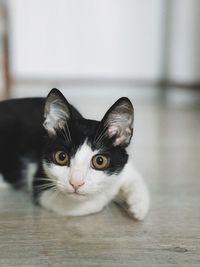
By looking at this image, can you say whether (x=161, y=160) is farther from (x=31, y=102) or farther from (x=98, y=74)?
(x=98, y=74)

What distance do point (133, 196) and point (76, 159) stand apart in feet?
0.83

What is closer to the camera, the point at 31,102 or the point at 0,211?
the point at 0,211

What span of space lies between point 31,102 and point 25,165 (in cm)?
21

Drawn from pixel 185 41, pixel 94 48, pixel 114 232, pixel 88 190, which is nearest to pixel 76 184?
pixel 88 190

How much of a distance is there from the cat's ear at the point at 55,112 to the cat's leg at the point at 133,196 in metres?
0.25

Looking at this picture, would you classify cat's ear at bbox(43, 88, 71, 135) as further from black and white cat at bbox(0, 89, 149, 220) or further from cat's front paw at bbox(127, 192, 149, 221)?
cat's front paw at bbox(127, 192, 149, 221)

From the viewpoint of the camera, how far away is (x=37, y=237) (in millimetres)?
1028

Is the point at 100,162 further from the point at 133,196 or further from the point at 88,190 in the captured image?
the point at 133,196

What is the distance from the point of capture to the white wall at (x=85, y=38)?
410 centimetres

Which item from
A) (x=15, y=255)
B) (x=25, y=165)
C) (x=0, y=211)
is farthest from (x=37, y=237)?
(x=25, y=165)

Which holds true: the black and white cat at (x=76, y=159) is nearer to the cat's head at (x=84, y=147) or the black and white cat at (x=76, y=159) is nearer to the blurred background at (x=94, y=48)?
the cat's head at (x=84, y=147)

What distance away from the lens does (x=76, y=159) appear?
1.02 m

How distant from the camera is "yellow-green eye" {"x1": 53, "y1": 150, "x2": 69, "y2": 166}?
1039mm

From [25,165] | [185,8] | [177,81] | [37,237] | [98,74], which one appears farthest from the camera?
[98,74]
